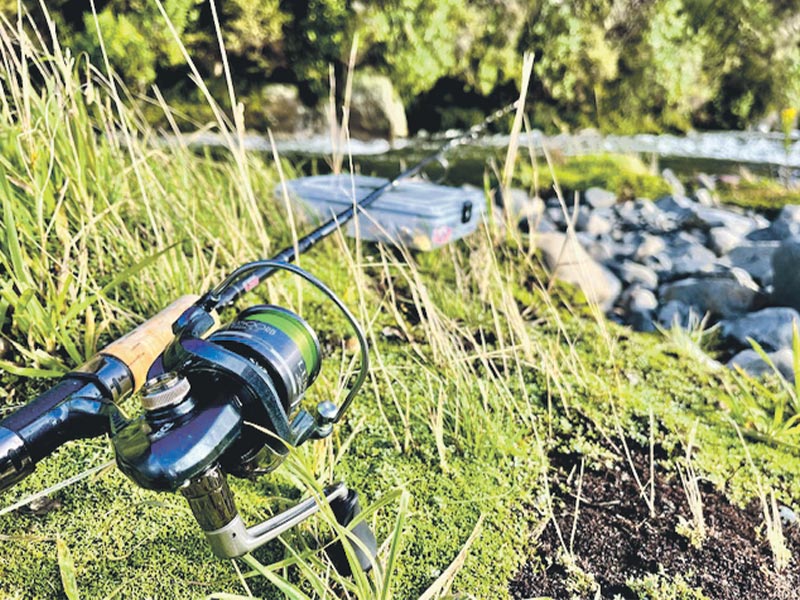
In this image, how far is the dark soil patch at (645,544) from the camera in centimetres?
141

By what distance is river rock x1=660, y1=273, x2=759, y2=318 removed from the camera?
341cm

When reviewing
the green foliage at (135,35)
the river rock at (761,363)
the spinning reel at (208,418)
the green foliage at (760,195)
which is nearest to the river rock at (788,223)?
the green foliage at (760,195)

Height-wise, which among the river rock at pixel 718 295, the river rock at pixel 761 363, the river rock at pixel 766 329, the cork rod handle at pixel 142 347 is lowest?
the river rock at pixel 718 295

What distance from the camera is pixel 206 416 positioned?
0.98 m

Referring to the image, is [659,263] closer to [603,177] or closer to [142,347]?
[603,177]

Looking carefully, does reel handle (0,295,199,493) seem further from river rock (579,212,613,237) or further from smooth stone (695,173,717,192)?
smooth stone (695,173,717,192)

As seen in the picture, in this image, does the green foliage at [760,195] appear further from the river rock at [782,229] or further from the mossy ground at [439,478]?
the mossy ground at [439,478]

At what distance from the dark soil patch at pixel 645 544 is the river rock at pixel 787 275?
202 cm

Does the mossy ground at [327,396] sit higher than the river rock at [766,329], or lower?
higher

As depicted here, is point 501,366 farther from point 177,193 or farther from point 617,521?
point 177,193

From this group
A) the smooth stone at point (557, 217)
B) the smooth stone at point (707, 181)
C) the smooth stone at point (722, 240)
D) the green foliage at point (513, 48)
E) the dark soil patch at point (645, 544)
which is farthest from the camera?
the green foliage at point (513, 48)

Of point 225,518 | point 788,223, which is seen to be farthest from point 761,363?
point 788,223

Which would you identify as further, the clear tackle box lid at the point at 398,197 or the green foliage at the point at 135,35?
the green foliage at the point at 135,35

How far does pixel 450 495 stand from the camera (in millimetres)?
1604
